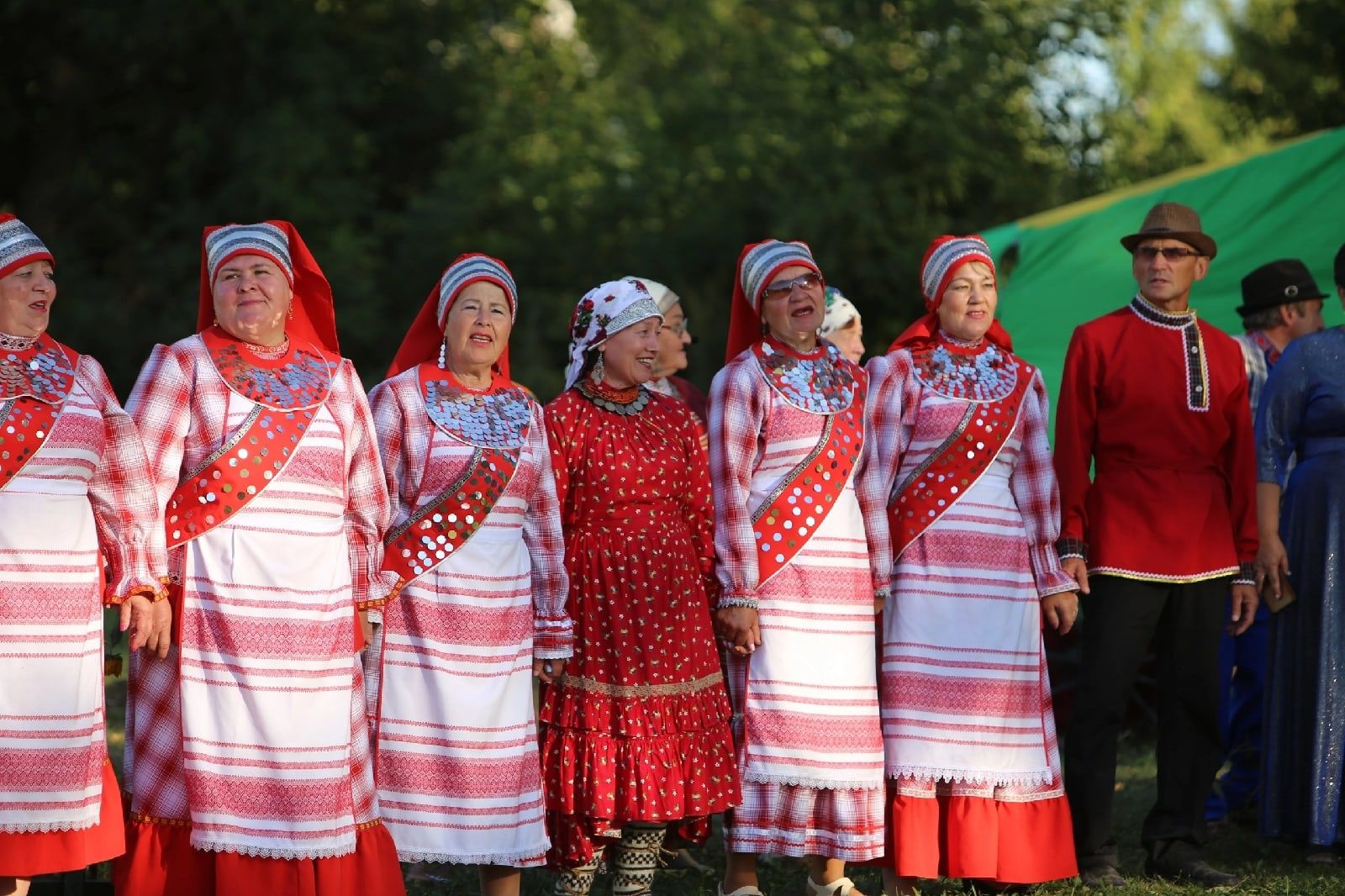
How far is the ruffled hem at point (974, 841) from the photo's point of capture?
5395 millimetres

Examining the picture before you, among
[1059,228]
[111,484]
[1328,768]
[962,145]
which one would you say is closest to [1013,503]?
[1328,768]

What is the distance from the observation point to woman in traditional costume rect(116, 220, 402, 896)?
4617 millimetres

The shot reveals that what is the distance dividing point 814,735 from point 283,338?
6.58ft

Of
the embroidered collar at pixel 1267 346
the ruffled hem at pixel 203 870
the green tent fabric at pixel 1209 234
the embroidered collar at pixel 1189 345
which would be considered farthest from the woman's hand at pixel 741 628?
the green tent fabric at pixel 1209 234

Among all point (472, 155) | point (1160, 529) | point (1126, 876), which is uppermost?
point (472, 155)

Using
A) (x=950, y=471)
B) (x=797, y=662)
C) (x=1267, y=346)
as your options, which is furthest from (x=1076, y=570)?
(x=1267, y=346)

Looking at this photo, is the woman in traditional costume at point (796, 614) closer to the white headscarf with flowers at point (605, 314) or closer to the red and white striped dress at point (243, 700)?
the white headscarf with flowers at point (605, 314)

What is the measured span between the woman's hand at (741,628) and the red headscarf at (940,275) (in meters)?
1.02

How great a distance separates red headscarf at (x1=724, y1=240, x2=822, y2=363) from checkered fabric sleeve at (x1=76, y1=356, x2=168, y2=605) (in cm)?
194

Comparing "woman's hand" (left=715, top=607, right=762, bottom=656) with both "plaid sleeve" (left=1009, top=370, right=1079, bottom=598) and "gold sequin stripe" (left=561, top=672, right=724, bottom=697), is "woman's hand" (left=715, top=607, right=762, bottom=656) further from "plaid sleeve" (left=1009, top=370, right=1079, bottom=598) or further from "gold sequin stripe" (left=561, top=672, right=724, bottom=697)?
"plaid sleeve" (left=1009, top=370, right=1079, bottom=598)

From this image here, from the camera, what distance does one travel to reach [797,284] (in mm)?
5590

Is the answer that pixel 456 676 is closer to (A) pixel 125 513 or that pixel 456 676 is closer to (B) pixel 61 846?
(A) pixel 125 513

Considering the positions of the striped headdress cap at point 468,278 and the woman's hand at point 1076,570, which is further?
the woman's hand at point 1076,570

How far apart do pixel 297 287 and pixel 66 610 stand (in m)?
1.18
